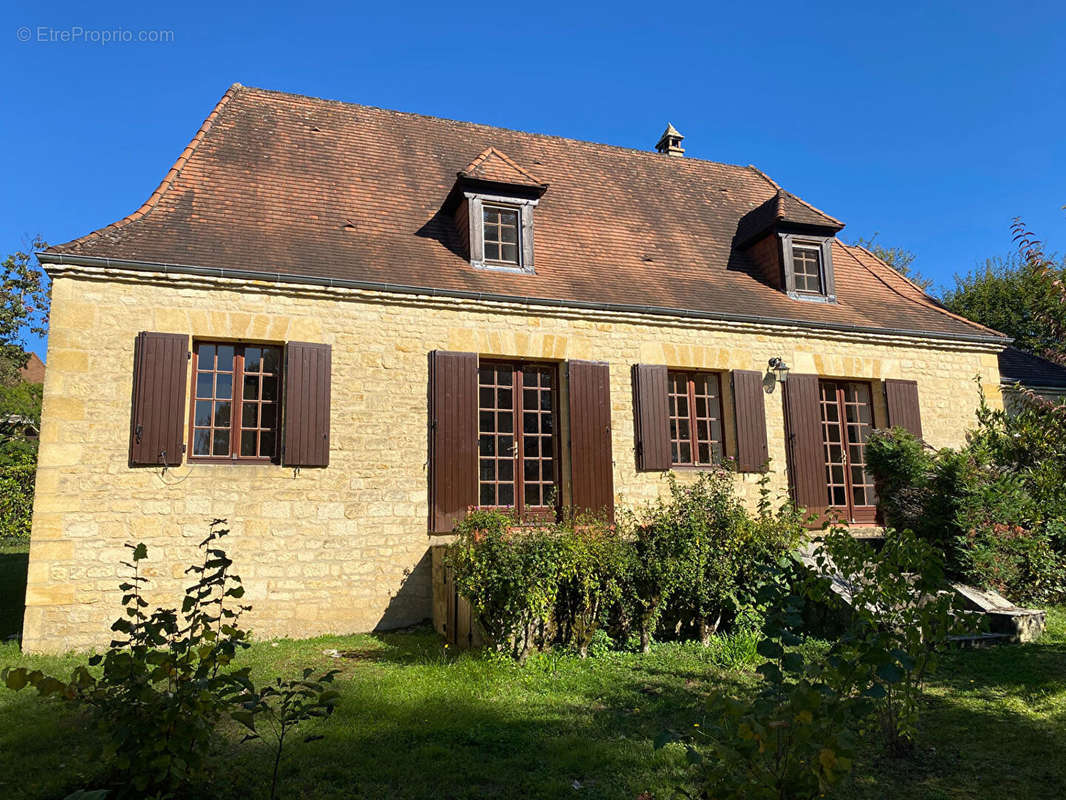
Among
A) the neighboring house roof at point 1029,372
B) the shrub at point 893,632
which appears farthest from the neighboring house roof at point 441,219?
the shrub at point 893,632

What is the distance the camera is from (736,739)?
250 cm

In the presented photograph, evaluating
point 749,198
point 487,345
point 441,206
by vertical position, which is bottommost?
point 487,345

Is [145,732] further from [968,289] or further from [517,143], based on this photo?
[968,289]

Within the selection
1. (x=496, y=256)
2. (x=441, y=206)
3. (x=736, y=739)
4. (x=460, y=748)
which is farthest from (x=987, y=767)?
(x=441, y=206)

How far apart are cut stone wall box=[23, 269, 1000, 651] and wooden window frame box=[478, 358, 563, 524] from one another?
0.26m

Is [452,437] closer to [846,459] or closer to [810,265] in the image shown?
[846,459]

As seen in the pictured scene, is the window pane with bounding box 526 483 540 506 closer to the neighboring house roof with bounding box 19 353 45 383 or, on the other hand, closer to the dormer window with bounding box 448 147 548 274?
the dormer window with bounding box 448 147 548 274

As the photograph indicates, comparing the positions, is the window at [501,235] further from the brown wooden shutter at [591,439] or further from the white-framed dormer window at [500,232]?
the brown wooden shutter at [591,439]

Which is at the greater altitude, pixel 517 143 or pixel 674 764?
pixel 517 143

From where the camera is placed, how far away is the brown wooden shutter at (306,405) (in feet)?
24.4

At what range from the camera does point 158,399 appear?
7.07 metres

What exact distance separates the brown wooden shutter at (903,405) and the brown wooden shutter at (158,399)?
8.95m

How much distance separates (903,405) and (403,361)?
6965mm

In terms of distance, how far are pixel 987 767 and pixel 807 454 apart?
580 cm
